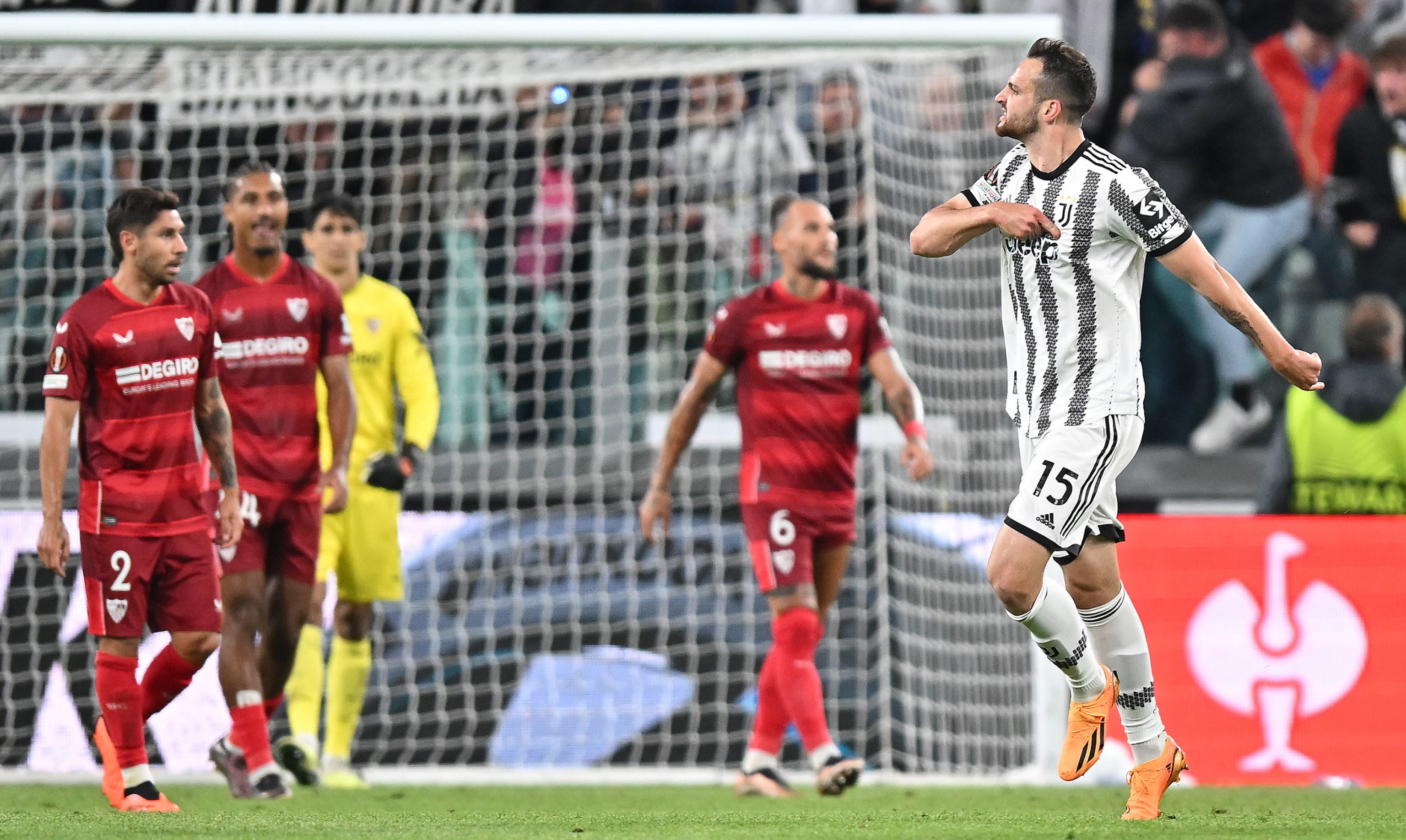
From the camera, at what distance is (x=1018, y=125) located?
5051mm

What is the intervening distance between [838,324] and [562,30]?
187cm

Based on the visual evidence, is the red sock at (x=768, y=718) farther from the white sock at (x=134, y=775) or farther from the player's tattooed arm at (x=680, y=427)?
the white sock at (x=134, y=775)

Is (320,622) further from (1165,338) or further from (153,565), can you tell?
(1165,338)

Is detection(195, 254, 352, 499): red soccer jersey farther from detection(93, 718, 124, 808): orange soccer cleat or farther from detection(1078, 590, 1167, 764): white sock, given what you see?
detection(1078, 590, 1167, 764): white sock

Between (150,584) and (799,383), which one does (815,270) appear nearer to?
(799,383)

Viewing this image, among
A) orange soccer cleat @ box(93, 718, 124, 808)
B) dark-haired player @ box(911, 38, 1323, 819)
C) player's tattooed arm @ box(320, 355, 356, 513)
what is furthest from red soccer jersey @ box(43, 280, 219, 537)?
dark-haired player @ box(911, 38, 1323, 819)

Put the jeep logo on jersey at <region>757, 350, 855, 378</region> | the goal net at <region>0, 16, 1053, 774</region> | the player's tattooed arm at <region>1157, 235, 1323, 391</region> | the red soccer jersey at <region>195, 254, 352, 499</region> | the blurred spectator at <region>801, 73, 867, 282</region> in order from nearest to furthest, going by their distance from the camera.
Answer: the player's tattooed arm at <region>1157, 235, 1323, 391</region>, the red soccer jersey at <region>195, 254, 352, 499</region>, the jeep logo on jersey at <region>757, 350, 855, 378</region>, the goal net at <region>0, 16, 1053, 774</region>, the blurred spectator at <region>801, 73, 867, 282</region>

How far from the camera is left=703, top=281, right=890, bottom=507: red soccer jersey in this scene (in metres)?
6.96

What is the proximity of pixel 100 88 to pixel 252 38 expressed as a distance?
1.35 metres

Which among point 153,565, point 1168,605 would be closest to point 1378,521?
point 1168,605

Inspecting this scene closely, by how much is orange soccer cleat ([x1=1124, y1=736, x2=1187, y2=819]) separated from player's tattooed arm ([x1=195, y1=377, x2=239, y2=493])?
10.2 ft

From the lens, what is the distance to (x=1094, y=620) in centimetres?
512

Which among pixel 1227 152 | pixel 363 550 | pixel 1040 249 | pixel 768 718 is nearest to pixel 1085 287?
pixel 1040 249

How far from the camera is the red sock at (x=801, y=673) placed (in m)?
6.65
